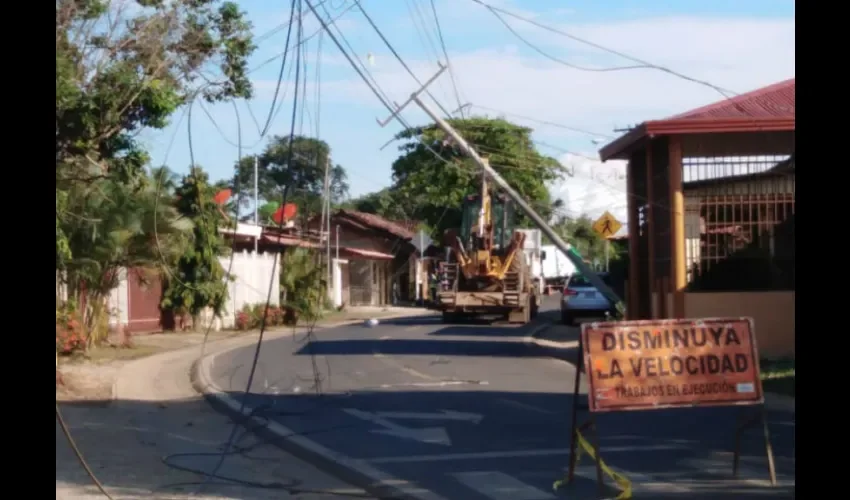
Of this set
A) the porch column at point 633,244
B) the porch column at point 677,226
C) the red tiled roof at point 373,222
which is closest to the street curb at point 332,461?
the porch column at point 677,226

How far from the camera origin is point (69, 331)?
69.2ft

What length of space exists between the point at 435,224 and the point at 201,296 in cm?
3370

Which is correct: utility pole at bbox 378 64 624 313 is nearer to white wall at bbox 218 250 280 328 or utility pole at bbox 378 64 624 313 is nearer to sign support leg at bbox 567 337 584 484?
sign support leg at bbox 567 337 584 484

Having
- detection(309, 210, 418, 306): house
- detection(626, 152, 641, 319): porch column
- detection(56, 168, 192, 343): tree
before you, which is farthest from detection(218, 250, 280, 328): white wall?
detection(309, 210, 418, 306): house

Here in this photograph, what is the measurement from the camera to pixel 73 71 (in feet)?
51.5

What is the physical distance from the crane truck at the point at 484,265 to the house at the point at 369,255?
20.4 m

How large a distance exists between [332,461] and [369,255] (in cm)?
4535

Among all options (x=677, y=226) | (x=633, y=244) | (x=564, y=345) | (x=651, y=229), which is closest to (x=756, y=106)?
(x=677, y=226)

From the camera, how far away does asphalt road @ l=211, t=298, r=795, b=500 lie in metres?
10.1

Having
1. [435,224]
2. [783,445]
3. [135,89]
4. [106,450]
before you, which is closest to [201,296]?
[135,89]

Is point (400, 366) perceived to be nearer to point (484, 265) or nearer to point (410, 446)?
point (410, 446)
